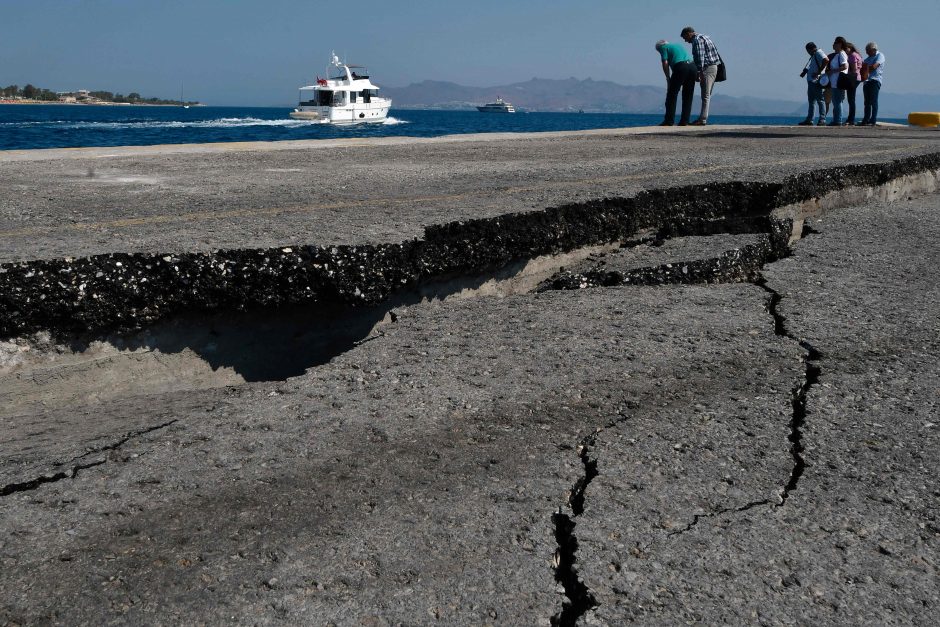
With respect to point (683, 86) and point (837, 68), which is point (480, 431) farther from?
point (837, 68)

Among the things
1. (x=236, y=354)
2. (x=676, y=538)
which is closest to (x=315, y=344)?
(x=236, y=354)

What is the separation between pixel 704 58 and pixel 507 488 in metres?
12.2

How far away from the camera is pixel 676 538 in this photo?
5.37 feet

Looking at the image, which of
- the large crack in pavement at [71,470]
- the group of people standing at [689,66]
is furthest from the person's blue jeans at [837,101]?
the large crack in pavement at [71,470]

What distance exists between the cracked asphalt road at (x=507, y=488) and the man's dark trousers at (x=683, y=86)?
33.9 ft

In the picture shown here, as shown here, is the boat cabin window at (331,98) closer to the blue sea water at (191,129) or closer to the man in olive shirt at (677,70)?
the blue sea water at (191,129)

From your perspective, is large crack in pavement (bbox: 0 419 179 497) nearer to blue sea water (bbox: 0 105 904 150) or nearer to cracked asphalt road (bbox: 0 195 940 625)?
cracked asphalt road (bbox: 0 195 940 625)

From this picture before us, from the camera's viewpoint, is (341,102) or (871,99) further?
(341,102)

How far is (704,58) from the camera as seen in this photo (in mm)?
12719

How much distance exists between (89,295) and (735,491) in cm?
214

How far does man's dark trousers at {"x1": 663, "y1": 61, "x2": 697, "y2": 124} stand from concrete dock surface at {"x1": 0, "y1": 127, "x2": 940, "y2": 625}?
28.6 ft

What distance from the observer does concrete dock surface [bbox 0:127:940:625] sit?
1499mm

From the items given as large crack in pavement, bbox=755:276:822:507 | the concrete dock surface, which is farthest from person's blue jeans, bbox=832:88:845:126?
large crack in pavement, bbox=755:276:822:507

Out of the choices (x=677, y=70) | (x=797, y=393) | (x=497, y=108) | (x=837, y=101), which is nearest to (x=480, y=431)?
(x=797, y=393)
